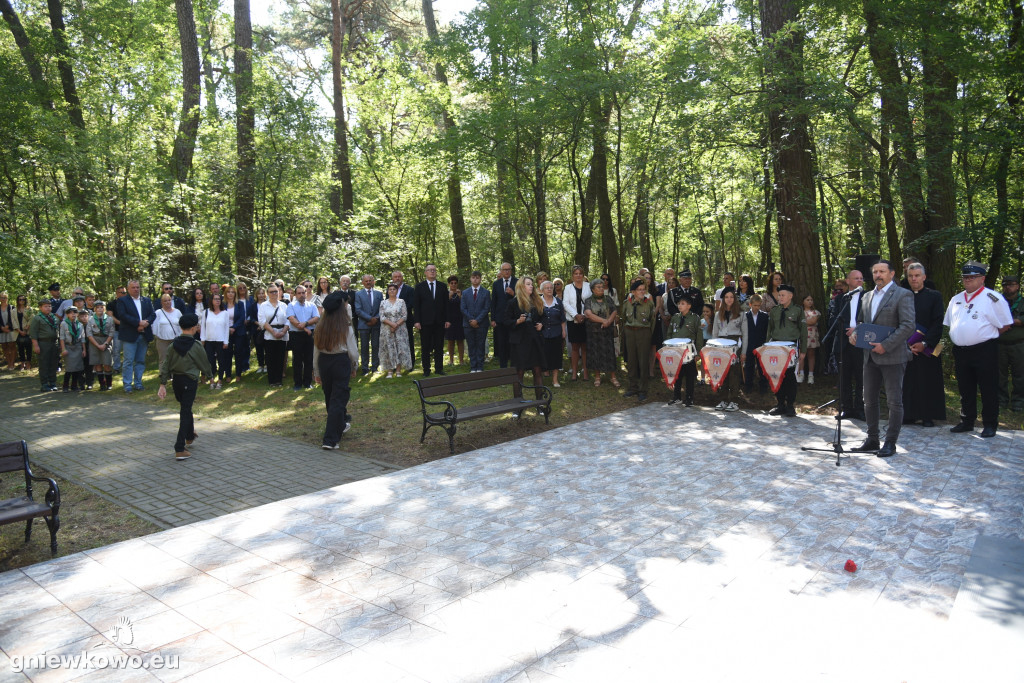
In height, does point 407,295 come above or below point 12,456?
above

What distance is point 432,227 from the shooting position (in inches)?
862

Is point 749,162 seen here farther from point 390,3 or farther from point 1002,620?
point 390,3

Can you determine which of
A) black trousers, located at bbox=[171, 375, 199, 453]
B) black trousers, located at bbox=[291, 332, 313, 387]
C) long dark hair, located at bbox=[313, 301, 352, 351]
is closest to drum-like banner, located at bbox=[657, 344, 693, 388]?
long dark hair, located at bbox=[313, 301, 352, 351]

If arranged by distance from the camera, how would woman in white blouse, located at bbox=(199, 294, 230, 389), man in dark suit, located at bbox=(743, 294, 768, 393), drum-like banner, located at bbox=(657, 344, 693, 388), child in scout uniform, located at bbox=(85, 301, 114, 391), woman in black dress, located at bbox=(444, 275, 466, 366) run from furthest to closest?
woman in black dress, located at bbox=(444, 275, 466, 366) → child in scout uniform, located at bbox=(85, 301, 114, 391) → woman in white blouse, located at bbox=(199, 294, 230, 389) → man in dark suit, located at bbox=(743, 294, 768, 393) → drum-like banner, located at bbox=(657, 344, 693, 388)

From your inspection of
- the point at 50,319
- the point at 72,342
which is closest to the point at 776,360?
the point at 72,342

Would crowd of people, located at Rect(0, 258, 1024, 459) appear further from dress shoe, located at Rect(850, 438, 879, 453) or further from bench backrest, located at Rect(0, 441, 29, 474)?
bench backrest, located at Rect(0, 441, 29, 474)

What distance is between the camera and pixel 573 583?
14.9 feet

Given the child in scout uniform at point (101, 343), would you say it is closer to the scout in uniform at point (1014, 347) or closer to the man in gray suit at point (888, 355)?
the man in gray suit at point (888, 355)

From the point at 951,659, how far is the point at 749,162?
13573mm

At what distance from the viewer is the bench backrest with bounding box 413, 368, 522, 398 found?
915 cm

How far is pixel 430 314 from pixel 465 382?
189 inches

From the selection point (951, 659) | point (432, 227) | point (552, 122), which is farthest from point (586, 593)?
point (432, 227)

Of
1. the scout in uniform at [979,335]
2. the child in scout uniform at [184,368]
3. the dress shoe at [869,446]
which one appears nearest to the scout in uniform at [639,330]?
the dress shoe at [869,446]

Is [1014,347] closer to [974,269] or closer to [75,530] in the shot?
[974,269]
